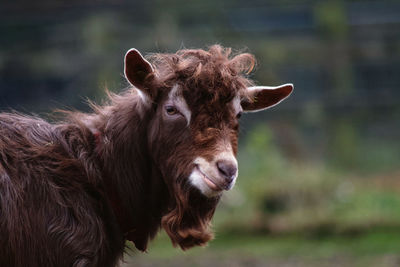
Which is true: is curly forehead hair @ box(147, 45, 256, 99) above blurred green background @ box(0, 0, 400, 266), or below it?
above

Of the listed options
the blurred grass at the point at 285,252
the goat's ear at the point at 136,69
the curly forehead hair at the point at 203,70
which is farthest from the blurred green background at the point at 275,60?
the goat's ear at the point at 136,69

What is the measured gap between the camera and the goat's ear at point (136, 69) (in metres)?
4.39

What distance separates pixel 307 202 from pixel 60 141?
6.18m

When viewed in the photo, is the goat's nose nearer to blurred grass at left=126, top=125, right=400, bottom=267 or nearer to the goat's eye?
the goat's eye

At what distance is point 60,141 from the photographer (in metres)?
4.57

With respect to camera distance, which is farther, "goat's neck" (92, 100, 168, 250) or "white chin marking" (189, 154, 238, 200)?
"goat's neck" (92, 100, 168, 250)

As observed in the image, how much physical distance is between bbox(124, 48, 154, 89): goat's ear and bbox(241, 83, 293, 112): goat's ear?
767 millimetres

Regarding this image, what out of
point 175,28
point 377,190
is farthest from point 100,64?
point 377,190

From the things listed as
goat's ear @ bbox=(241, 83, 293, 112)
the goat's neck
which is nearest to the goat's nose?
the goat's neck

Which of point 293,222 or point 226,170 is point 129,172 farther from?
point 293,222

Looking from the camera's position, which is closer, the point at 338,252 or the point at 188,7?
the point at 338,252

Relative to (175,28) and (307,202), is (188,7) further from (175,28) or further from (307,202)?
(307,202)

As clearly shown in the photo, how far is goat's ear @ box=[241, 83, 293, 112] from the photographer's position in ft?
15.9

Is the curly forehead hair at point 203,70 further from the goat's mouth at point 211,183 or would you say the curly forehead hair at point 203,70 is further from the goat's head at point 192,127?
the goat's mouth at point 211,183
